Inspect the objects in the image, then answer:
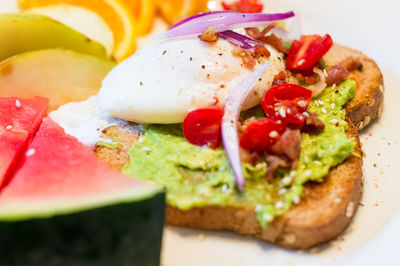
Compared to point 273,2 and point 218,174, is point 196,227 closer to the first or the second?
point 218,174

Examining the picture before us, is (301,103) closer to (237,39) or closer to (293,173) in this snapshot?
(293,173)

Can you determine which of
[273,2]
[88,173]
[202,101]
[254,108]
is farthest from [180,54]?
[273,2]

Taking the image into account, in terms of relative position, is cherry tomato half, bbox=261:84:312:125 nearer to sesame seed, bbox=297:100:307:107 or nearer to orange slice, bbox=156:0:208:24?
sesame seed, bbox=297:100:307:107

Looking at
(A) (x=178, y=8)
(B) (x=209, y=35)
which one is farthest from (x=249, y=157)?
(A) (x=178, y=8)

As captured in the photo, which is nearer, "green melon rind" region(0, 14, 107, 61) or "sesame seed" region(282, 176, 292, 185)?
"sesame seed" region(282, 176, 292, 185)

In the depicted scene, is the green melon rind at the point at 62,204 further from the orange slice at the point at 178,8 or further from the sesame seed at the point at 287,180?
the orange slice at the point at 178,8

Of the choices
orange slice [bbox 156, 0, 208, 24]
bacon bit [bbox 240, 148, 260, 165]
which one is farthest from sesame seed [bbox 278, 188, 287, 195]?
orange slice [bbox 156, 0, 208, 24]
